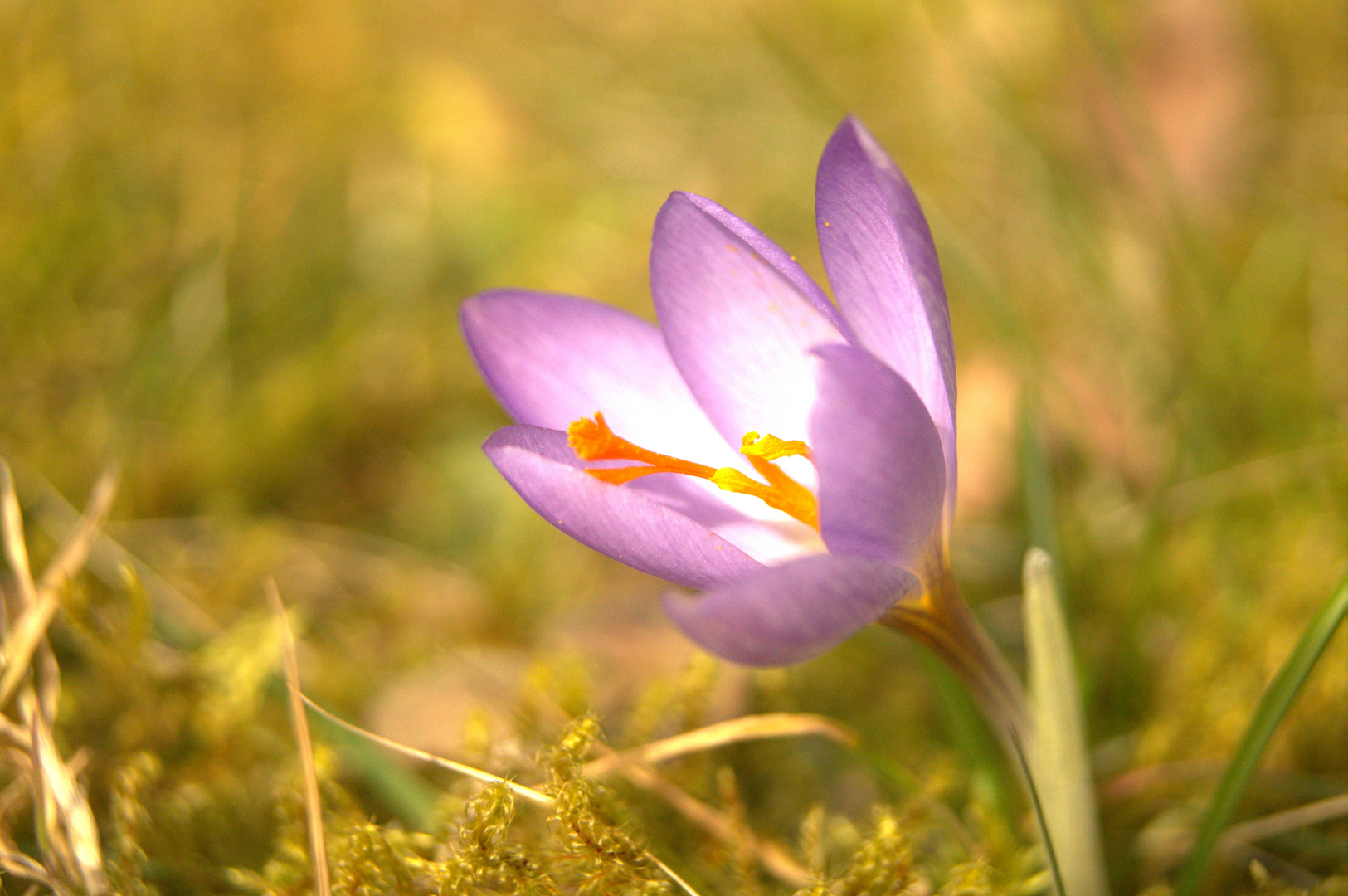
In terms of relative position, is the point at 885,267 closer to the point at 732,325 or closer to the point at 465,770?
the point at 732,325

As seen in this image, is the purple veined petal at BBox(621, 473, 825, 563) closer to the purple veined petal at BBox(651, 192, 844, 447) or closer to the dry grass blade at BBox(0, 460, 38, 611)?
the purple veined petal at BBox(651, 192, 844, 447)

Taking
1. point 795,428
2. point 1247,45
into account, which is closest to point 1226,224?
point 1247,45

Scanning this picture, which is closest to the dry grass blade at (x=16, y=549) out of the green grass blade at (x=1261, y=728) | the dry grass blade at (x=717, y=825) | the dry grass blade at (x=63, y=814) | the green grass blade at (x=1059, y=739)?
the dry grass blade at (x=63, y=814)

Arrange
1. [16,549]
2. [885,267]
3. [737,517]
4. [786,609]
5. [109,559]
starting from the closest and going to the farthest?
[786,609] → [885,267] → [737,517] → [16,549] → [109,559]

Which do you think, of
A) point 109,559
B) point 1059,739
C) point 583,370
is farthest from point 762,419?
point 109,559

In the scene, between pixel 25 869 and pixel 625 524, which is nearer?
pixel 625 524

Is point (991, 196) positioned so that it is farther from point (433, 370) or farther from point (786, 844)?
point (786, 844)
